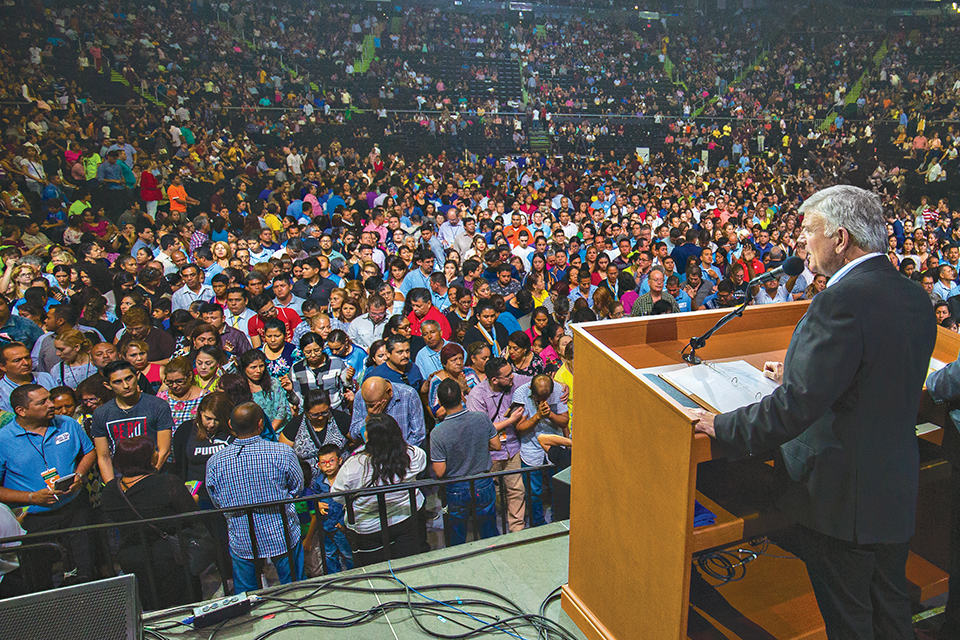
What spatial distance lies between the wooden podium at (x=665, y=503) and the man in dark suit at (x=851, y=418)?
254 mm

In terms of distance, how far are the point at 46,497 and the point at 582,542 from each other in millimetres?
3211

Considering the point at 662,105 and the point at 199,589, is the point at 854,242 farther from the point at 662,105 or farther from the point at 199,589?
the point at 662,105

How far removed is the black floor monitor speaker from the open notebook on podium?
2.05m

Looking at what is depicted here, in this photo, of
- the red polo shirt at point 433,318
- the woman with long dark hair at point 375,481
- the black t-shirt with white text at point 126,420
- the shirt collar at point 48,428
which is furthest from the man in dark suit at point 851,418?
the red polo shirt at point 433,318

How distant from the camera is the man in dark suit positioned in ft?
6.09

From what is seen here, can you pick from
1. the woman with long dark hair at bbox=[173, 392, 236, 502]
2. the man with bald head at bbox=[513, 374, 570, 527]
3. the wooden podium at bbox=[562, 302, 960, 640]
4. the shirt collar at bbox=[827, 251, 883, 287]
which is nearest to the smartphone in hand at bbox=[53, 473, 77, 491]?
Answer: the woman with long dark hair at bbox=[173, 392, 236, 502]

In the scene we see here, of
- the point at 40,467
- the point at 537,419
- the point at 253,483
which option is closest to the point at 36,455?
the point at 40,467

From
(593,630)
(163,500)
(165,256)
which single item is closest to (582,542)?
(593,630)

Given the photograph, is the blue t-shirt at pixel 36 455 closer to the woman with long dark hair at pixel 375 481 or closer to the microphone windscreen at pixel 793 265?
the woman with long dark hair at pixel 375 481

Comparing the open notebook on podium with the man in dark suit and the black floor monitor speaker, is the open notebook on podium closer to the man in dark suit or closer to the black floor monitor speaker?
the man in dark suit

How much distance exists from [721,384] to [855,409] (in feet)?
1.43

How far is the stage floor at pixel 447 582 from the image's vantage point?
300cm

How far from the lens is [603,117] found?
22.5 m

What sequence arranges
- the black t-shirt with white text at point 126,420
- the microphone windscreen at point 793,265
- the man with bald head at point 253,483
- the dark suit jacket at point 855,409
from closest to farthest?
1. the dark suit jacket at point 855,409
2. the microphone windscreen at point 793,265
3. the man with bald head at point 253,483
4. the black t-shirt with white text at point 126,420
